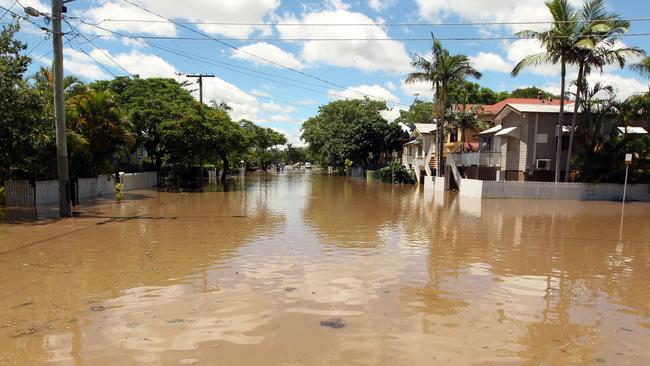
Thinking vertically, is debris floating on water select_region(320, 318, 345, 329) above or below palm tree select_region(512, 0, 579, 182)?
below

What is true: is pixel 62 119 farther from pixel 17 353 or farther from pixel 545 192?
pixel 545 192

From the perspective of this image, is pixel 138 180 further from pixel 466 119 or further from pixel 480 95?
pixel 480 95

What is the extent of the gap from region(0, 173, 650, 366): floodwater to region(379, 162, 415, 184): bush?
1264 inches

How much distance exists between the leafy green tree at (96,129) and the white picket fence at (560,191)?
22.3m

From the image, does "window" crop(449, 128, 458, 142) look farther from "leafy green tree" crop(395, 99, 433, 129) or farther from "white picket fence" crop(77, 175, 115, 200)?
"white picket fence" crop(77, 175, 115, 200)

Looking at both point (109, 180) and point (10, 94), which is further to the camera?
point (109, 180)

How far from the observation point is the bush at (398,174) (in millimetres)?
48319

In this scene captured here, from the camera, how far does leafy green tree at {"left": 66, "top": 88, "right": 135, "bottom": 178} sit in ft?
80.3

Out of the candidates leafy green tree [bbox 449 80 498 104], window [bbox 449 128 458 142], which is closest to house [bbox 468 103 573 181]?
window [bbox 449 128 458 142]

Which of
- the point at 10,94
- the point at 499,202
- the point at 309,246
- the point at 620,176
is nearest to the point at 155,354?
the point at 309,246

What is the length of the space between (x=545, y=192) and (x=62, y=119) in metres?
26.8

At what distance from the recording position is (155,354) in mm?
5336

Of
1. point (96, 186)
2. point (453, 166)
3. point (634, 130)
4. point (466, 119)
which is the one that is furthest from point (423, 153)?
point (96, 186)

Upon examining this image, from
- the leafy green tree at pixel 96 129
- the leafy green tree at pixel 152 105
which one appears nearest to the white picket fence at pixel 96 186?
the leafy green tree at pixel 96 129
